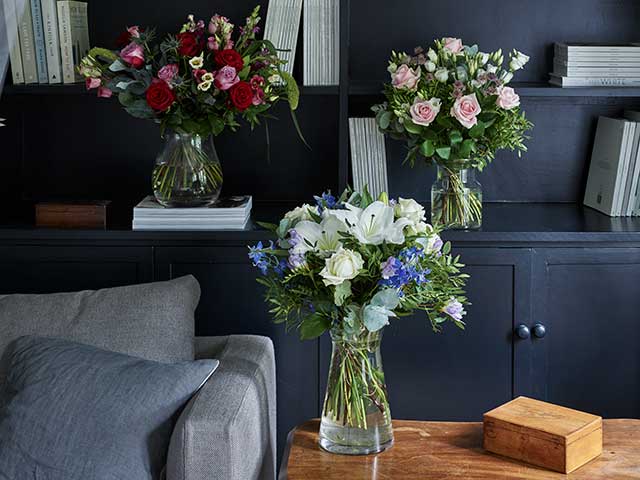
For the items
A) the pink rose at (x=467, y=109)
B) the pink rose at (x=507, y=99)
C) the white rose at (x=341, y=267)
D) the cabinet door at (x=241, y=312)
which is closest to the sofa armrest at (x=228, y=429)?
the white rose at (x=341, y=267)

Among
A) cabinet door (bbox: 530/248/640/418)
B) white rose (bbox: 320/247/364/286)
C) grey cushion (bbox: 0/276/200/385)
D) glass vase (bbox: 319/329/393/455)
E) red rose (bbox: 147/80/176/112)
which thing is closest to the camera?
white rose (bbox: 320/247/364/286)

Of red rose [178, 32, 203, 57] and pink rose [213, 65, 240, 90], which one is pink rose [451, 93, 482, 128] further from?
red rose [178, 32, 203, 57]

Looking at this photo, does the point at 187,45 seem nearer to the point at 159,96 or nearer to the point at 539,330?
→ the point at 159,96

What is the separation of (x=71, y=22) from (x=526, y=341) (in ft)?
5.14

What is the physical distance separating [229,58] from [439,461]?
1167 millimetres

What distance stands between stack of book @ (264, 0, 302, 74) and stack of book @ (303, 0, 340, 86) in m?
0.03

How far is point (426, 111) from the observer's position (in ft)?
7.59

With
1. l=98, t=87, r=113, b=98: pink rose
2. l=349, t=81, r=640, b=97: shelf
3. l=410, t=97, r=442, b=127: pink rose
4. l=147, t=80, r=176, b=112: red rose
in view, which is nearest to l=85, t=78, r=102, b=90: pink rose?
l=98, t=87, r=113, b=98: pink rose

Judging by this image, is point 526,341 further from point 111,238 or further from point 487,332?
point 111,238

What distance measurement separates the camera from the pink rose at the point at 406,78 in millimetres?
2363

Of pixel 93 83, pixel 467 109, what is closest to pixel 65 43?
pixel 93 83

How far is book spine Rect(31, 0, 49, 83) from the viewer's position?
252 centimetres

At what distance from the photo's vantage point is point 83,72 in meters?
2.30

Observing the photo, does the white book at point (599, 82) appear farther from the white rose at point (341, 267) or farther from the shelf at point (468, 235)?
the white rose at point (341, 267)
